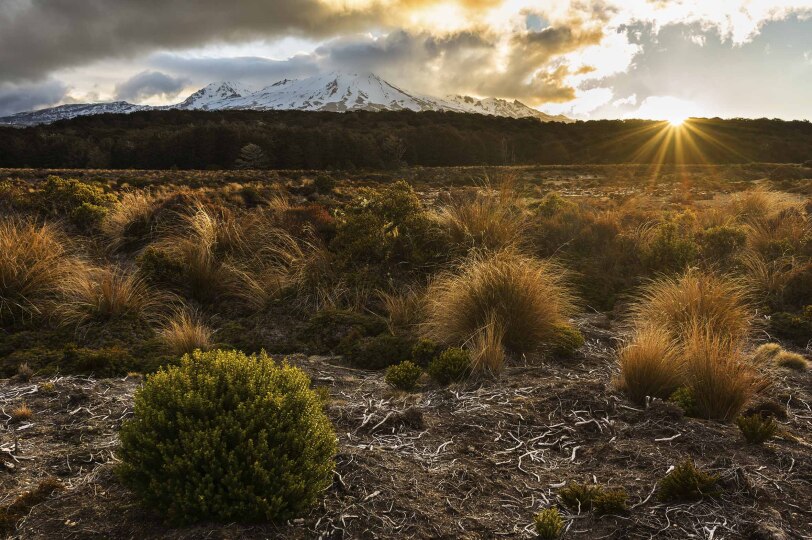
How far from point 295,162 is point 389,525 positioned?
170 ft

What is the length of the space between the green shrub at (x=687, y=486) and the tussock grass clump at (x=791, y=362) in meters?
3.10

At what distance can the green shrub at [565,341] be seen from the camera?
215 inches

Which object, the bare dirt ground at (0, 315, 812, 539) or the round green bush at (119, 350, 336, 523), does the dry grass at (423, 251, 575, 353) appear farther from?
the round green bush at (119, 350, 336, 523)

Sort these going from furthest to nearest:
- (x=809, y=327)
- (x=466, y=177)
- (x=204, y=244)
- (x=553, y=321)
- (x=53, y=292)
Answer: (x=466, y=177) < (x=204, y=244) < (x=53, y=292) < (x=809, y=327) < (x=553, y=321)

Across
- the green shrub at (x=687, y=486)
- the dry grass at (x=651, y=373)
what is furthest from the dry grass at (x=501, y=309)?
the green shrub at (x=687, y=486)

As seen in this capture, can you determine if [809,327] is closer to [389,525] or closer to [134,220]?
[389,525]

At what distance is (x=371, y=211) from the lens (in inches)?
325

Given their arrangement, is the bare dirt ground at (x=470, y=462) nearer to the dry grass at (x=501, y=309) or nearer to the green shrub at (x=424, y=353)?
the green shrub at (x=424, y=353)

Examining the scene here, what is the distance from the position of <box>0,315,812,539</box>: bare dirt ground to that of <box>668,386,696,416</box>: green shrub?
0.61 ft

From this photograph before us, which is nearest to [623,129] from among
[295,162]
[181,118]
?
[295,162]

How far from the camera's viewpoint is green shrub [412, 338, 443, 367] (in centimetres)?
537

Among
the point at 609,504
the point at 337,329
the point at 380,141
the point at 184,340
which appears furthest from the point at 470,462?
the point at 380,141

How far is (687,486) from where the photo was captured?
2.90 metres

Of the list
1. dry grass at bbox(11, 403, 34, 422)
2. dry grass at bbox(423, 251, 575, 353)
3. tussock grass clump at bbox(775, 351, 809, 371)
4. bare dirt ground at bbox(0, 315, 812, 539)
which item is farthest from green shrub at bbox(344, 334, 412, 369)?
tussock grass clump at bbox(775, 351, 809, 371)
